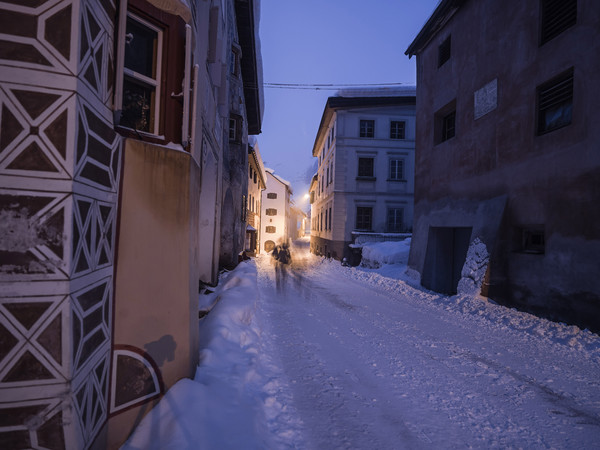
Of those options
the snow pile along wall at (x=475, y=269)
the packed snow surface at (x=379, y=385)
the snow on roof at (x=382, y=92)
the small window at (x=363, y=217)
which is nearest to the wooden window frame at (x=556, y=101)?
the snow pile along wall at (x=475, y=269)

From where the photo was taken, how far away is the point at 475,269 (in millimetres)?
8266

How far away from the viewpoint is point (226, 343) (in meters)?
4.20

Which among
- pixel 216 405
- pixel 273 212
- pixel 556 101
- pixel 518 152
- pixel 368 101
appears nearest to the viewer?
pixel 216 405

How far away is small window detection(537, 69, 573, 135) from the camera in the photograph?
6645 millimetres

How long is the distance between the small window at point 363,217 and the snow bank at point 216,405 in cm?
1818

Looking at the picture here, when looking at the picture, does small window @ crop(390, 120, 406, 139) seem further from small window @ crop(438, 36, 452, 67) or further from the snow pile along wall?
the snow pile along wall

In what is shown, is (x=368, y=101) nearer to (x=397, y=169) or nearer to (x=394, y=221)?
(x=397, y=169)

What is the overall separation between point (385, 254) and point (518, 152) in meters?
8.13

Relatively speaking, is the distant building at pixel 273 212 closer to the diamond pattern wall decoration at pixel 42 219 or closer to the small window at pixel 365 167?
the small window at pixel 365 167

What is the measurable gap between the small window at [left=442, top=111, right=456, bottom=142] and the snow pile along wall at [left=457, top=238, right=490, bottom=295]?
454 centimetres

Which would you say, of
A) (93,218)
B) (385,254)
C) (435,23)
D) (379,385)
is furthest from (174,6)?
Result: (385,254)

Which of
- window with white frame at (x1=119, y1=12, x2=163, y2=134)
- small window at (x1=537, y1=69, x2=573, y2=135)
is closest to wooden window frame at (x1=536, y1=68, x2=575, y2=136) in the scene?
small window at (x1=537, y1=69, x2=573, y2=135)

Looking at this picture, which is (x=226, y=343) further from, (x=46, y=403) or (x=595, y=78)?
(x=595, y=78)

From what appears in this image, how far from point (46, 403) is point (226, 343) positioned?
8.07 feet
